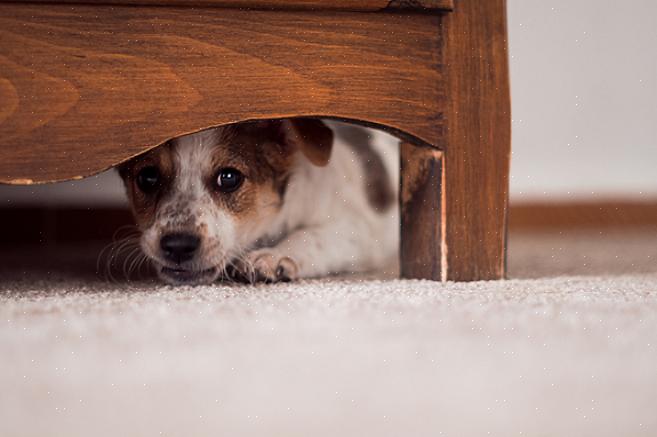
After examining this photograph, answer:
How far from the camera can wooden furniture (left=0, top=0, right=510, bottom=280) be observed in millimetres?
1162

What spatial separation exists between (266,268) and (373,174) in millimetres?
693

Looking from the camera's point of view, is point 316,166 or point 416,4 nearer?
point 416,4

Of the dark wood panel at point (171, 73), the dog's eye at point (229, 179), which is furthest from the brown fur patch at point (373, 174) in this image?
the dark wood panel at point (171, 73)

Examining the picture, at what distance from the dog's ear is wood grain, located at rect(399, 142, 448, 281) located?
0.60 feet

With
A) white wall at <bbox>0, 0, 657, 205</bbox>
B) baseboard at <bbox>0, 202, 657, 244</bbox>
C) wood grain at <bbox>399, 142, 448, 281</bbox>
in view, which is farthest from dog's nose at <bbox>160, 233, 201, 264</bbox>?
white wall at <bbox>0, 0, 657, 205</bbox>

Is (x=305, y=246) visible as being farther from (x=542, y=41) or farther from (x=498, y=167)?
(x=542, y=41)

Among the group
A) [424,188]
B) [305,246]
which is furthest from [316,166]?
[424,188]

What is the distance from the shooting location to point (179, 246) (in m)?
1.44

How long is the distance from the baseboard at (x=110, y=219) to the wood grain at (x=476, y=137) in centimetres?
145

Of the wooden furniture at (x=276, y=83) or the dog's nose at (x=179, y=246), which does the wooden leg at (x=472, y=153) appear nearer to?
the wooden furniture at (x=276, y=83)

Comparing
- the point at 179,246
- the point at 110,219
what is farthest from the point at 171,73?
the point at 110,219

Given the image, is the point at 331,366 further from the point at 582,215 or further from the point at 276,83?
the point at 582,215

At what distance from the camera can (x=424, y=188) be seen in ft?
4.69

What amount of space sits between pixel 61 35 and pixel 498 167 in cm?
76
